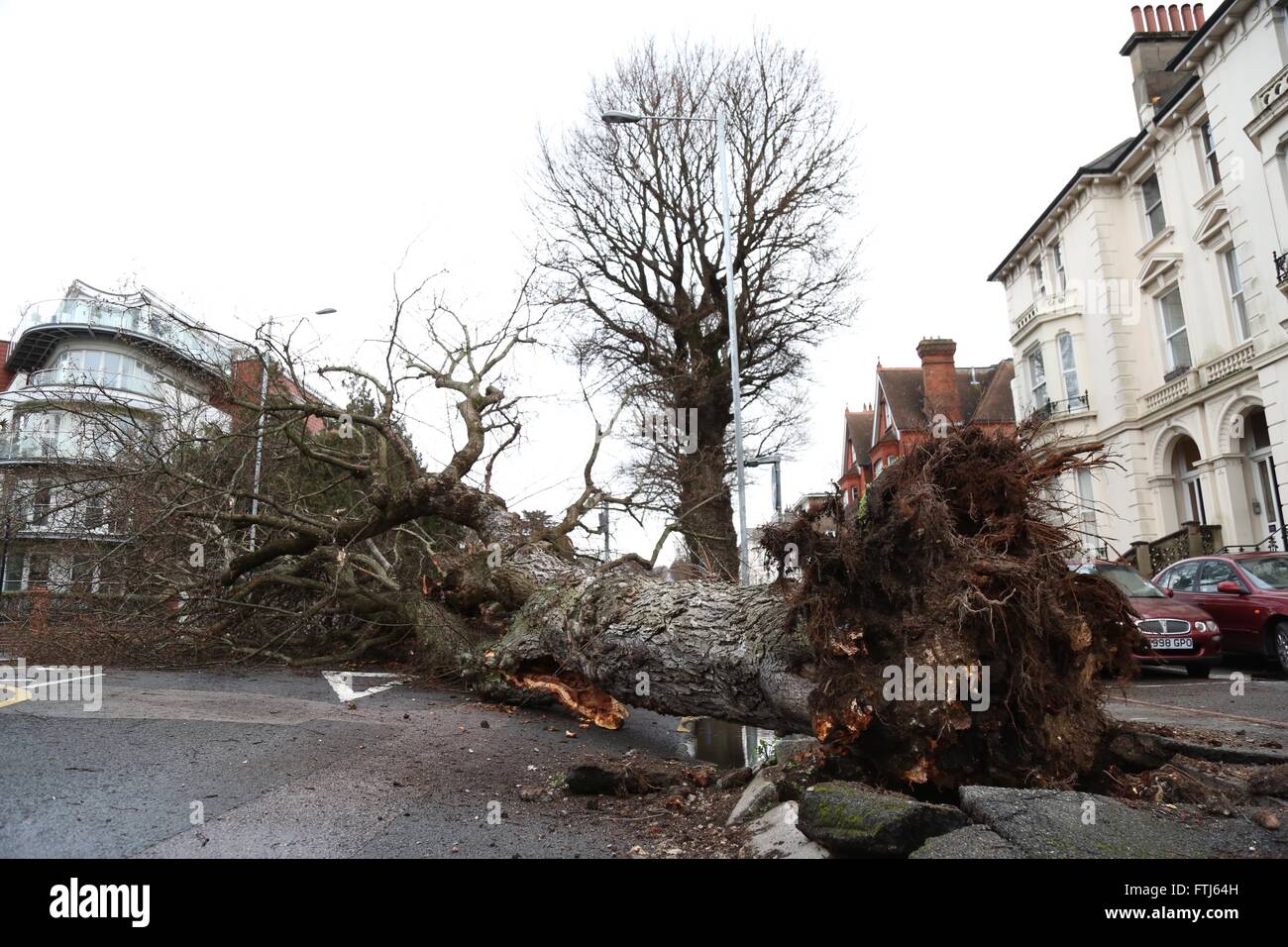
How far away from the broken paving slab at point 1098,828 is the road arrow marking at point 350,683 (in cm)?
615

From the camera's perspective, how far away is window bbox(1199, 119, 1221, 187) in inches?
703

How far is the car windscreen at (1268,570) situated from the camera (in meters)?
10.2

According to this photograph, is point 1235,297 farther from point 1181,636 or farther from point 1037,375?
point 1181,636

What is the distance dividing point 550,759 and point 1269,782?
14.6 ft

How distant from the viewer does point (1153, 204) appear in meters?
20.5

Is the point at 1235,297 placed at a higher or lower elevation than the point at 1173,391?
higher

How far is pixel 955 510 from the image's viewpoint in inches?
171

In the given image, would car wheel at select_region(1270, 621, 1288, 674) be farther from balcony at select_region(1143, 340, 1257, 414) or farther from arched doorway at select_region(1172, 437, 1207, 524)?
arched doorway at select_region(1172, 437, 1207, 524)

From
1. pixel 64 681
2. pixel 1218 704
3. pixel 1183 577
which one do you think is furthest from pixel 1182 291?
pixel 64 681

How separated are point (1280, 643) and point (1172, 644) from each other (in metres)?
1.15

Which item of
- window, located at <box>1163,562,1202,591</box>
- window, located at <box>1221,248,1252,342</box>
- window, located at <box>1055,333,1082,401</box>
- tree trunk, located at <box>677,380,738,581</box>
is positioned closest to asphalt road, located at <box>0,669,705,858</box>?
tree trunk, located at <box>677,380,738,581</box>

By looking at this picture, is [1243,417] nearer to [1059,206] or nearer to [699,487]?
[1059,206]

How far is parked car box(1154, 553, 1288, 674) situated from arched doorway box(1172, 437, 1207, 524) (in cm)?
928
